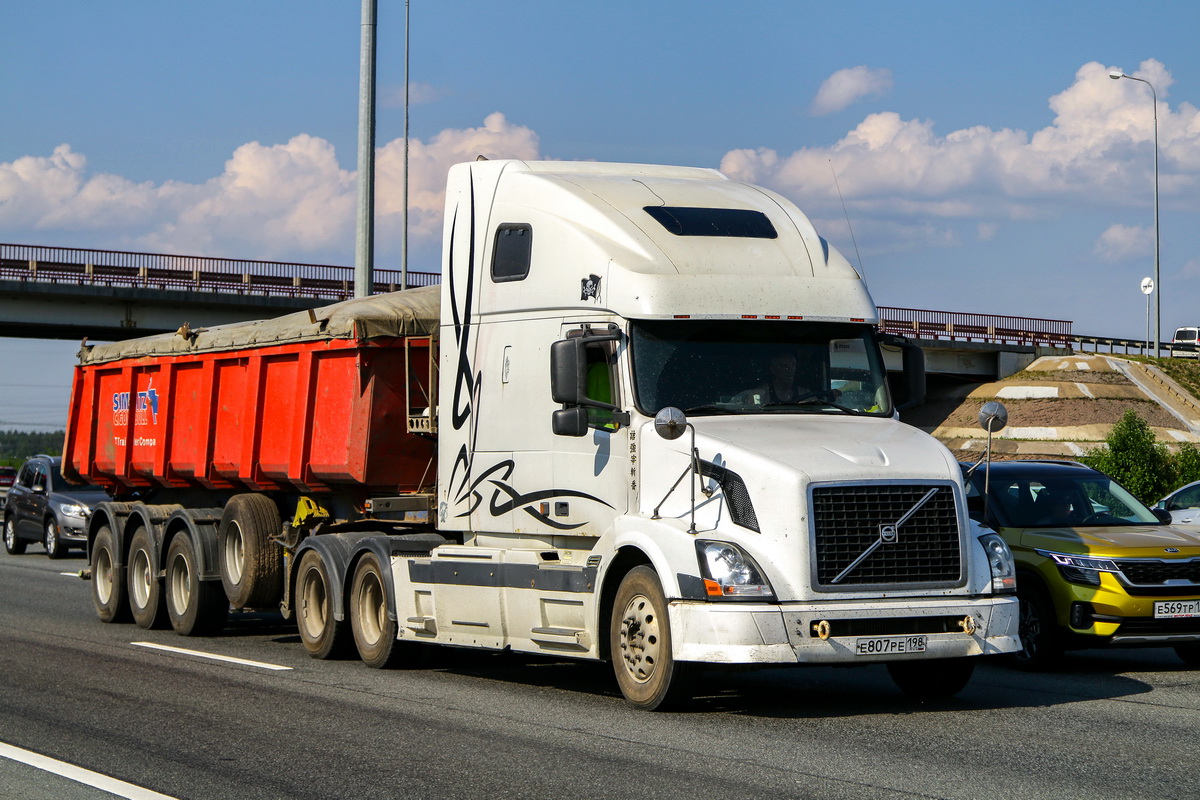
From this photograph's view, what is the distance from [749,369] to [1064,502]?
4.53 m

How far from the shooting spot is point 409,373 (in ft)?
42.0

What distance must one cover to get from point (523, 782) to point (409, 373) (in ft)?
19.6

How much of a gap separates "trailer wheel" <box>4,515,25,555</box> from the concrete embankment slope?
34.3 m

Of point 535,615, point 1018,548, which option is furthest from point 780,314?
point 1018,548

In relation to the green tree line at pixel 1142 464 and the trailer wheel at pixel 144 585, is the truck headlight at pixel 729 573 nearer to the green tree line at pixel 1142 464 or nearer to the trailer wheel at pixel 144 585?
the trailer wheel at pixel 144 585

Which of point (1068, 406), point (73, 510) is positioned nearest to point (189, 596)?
point (73, 510)

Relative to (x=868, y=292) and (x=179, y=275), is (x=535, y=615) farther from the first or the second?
(x=179, y=275)

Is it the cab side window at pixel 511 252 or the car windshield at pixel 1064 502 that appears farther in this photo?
the car windshield at pixel 1064 502

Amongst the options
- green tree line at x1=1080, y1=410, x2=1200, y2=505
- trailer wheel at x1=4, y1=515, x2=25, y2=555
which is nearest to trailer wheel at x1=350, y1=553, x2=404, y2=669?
trailer wheel at x1=4, y1=515, x2=25, y2=555

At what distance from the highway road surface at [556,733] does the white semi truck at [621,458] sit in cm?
45

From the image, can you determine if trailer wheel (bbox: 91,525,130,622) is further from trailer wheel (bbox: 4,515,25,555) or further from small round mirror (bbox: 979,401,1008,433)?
trailer wheel (bbox: 4,515,25,555)

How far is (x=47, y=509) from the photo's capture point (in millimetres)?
28828

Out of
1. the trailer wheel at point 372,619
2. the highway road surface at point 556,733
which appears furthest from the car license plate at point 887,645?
the trailer wheel at point 372,619

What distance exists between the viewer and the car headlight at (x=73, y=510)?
2817 centimetres
